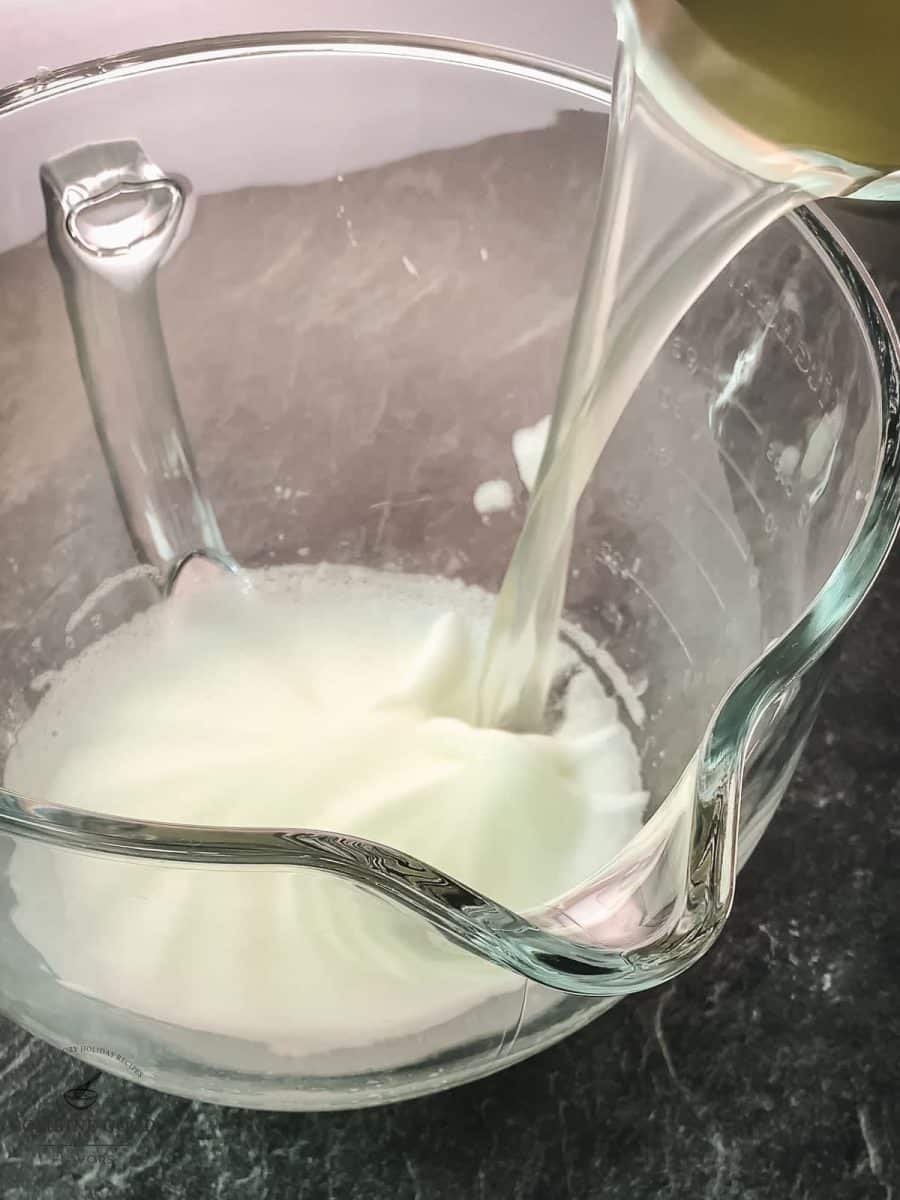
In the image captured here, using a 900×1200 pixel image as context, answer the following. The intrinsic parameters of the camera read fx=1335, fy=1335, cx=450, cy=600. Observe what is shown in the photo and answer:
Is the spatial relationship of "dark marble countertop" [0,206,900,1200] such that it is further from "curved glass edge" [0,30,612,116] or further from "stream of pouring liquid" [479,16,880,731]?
"curved glass edge" [0,30,612,116]

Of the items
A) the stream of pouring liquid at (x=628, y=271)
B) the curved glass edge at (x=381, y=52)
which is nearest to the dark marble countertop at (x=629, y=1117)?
the stream of pouring liquid at (x=628, y=271)

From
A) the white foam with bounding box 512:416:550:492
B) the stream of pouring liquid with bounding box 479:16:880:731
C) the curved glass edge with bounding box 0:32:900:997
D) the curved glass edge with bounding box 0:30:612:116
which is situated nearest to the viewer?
the curved glass edge with bounding box 0:32:900:997

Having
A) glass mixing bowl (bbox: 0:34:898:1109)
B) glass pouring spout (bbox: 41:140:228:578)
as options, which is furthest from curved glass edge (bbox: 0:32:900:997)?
glass pouring spout (bbox: 41:140:228:578)

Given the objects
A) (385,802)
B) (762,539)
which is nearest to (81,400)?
(385,802)

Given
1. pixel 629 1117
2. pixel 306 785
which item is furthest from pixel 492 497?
pixel 629 1117

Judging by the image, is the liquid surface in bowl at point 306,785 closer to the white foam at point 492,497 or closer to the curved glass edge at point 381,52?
the white foam at point 492,497

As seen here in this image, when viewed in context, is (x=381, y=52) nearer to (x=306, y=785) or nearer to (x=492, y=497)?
(x=492, y=497)

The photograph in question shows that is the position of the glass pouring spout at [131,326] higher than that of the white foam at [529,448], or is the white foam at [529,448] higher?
the glass pouring spout at [131,326]
